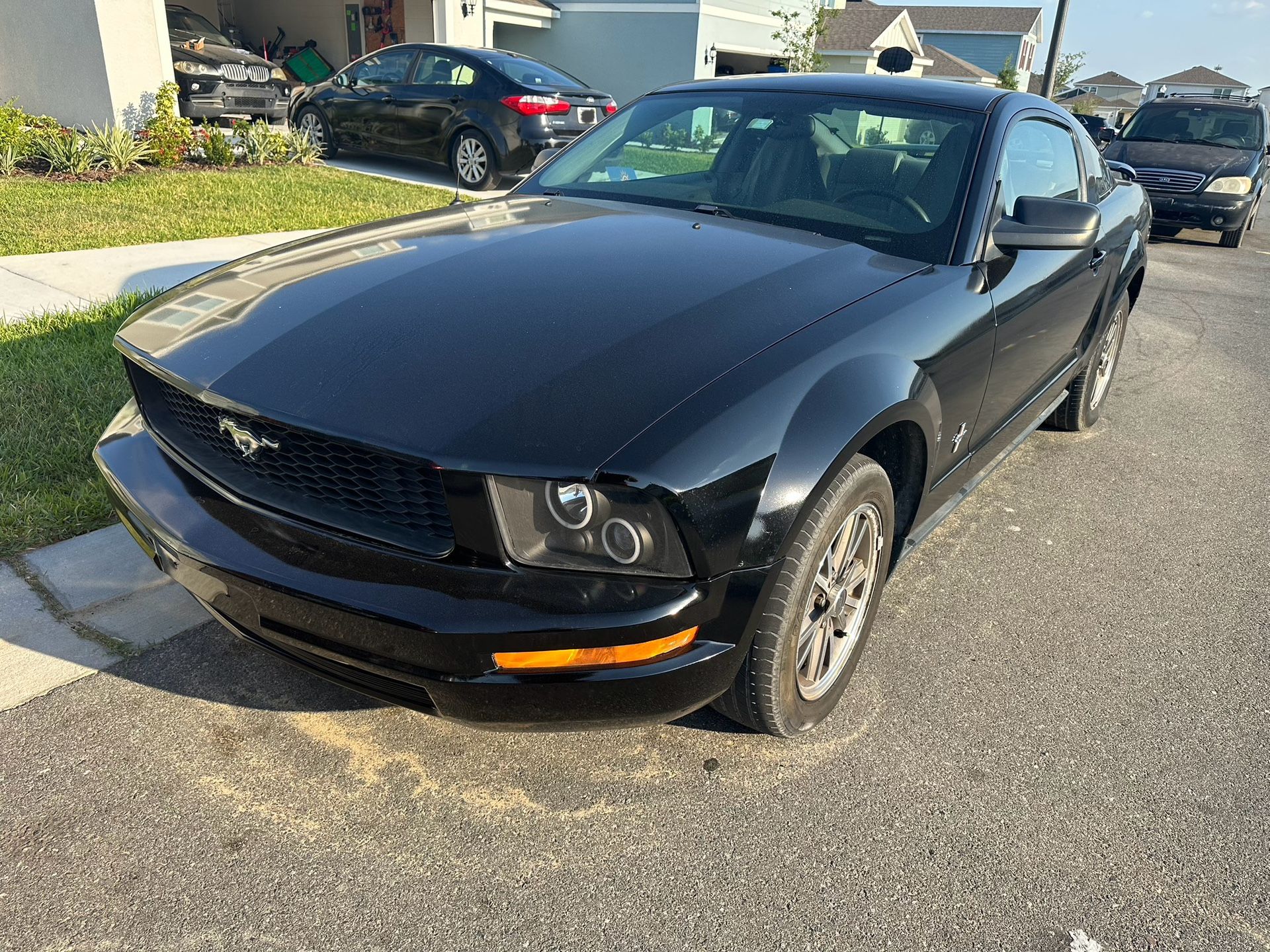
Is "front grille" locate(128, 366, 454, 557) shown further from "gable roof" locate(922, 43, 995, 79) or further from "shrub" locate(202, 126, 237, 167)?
"gable roof" locate(922, 43, 995, 79)

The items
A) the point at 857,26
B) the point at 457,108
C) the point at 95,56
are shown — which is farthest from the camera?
the point at 857,26

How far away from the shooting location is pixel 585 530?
195cm

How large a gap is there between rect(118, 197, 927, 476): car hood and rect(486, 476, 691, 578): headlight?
8 cm

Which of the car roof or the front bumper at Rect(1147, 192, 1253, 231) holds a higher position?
the car roof

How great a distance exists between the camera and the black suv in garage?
1216 cm

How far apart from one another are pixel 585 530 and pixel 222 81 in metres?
12.7

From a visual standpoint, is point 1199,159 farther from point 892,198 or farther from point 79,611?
point 79,611

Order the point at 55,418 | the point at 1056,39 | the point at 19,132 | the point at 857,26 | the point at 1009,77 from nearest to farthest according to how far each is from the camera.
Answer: the point at 55,418 < the point at 19,132 < the point at 1056,39 < the point at 857,26 < the point at 1009,77

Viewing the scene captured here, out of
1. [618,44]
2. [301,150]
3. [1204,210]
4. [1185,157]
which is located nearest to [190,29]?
[301,150]

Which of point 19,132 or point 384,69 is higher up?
point 384,69

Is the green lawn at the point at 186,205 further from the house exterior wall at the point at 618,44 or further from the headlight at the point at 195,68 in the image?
the house exterior wall at the point at 618,44

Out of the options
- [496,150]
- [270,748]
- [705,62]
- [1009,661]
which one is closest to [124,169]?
[496,150]

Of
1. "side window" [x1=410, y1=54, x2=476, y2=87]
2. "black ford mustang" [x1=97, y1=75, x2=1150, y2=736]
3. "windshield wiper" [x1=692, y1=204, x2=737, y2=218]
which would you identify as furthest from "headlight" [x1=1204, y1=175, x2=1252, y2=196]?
"windshield wiper" [x1=692, y1=204, x2=737, y2=218]

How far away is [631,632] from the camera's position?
1908 mm
